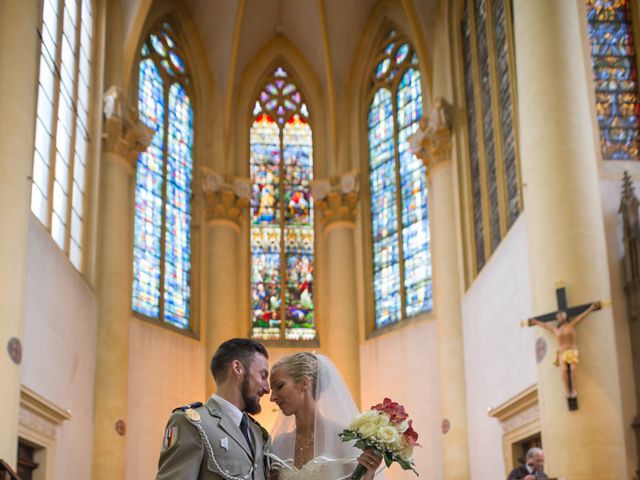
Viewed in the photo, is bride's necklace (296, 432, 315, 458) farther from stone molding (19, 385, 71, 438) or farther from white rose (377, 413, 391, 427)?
stone molding (19, 385, 71, 438)

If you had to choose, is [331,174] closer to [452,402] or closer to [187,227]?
[187,227]

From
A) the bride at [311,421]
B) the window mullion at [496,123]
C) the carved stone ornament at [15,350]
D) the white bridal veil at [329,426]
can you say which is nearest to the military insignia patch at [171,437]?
the bride at [311,421]

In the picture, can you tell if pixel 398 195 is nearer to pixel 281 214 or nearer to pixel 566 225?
pixel 281 214

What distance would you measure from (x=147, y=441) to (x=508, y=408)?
6441 mm

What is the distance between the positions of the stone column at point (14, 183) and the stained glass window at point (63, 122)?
1.29 meters

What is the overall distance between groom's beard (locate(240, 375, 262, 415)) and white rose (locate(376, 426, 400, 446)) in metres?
0.53

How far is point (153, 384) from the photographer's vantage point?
56.9 ft

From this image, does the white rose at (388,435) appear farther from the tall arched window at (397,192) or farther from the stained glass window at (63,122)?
the tall arched window at (397,192)

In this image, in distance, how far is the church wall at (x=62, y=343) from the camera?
12.5 metres

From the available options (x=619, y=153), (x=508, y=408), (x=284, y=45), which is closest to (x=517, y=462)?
(x=508, y=408)

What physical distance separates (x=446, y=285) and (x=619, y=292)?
222 inches

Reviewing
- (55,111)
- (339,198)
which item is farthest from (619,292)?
(339,198)

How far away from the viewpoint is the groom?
13.2 ft

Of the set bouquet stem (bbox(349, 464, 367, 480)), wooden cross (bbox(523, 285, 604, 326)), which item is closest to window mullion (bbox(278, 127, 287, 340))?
wooden cross (bbox(523, 285, 604, 326))
